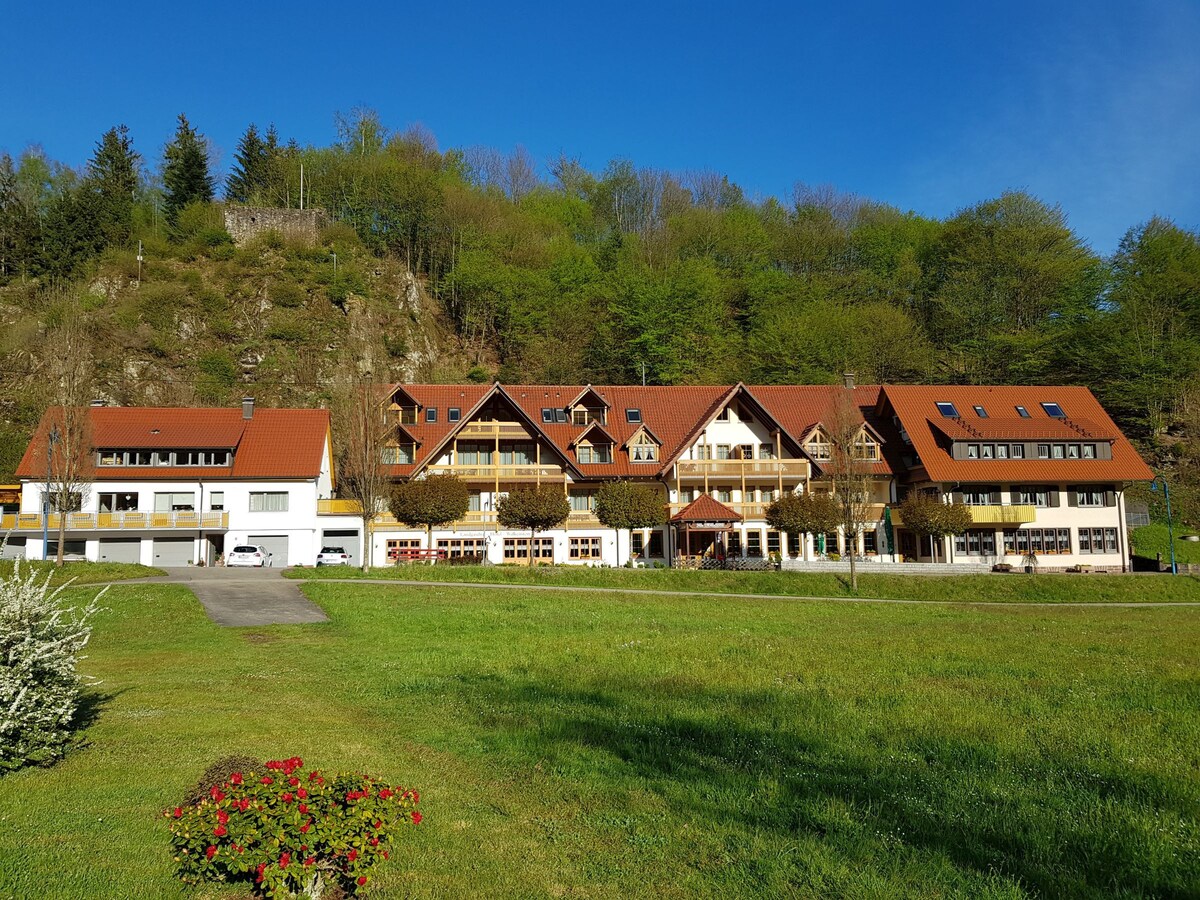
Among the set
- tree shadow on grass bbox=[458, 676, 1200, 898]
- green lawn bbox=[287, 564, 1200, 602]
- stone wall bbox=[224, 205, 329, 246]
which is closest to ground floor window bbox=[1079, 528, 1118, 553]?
green lawn bbox=[287, 564, 1200, 602]

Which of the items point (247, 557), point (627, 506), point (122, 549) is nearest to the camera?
point (627, 506)

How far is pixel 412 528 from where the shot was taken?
4772cm

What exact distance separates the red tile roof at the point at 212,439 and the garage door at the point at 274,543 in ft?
11.5

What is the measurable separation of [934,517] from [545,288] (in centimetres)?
4514

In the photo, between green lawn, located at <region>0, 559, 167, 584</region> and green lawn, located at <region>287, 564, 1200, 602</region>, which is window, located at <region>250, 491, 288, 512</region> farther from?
green lawn, located at <region>287, 564, 1200, 602</region>

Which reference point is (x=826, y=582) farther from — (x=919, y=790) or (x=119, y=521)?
(x=119, y=521)

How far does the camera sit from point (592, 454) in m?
53.6

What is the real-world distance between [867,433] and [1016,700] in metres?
41.8

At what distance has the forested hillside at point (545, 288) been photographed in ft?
229

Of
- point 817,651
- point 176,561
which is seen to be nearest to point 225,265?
point 176,561

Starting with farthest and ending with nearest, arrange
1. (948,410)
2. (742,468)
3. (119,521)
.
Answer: (948,410) → (742,468) → (119,521)

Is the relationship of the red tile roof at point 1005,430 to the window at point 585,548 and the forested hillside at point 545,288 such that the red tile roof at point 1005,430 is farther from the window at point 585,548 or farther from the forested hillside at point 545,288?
the window at point 585,548

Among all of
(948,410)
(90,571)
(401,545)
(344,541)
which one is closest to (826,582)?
(948,410)

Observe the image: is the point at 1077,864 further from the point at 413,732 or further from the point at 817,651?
the point at 817,651
